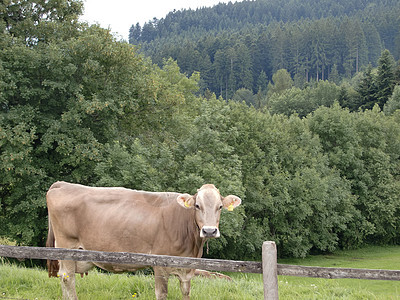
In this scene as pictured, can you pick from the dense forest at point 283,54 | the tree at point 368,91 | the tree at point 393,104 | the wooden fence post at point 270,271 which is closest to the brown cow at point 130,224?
the wooden fence post at point 270,271

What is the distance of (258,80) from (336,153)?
10891 centimetres

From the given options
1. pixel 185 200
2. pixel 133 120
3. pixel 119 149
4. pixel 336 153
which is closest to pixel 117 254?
pixel 185 200

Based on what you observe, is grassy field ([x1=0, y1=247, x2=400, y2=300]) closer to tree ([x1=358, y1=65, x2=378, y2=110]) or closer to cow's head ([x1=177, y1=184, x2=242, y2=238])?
cow's head ([x1=177, y1=184, x2=242, y2=238])

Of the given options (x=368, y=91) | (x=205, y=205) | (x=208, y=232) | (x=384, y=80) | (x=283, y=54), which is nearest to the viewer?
(x=208, y=232)

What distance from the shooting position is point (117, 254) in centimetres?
546

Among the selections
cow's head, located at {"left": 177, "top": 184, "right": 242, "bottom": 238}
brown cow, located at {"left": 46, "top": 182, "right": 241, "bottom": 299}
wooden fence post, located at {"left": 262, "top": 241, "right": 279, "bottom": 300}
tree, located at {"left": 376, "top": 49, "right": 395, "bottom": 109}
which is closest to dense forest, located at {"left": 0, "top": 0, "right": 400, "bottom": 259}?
brown cow, located at {"left": 46, "top": 182, "right": 241, "bottom": 299}

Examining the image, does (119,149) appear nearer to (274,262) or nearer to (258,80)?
(274,262)

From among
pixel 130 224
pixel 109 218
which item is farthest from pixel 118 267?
pixel 109 218

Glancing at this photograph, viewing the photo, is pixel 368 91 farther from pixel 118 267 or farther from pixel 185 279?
pixel 118 267

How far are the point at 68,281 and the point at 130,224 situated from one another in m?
1.49

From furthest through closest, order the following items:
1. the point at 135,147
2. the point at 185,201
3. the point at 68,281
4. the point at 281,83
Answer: the point at 281,83 < the point at 135,147 < the point at 68,281 < the point at 185,201

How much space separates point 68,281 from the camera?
23.9 feet

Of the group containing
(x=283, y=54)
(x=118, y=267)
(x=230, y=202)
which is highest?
(x=283, y=54)

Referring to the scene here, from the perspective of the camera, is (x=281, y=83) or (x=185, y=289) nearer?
(x=185, y=289)
